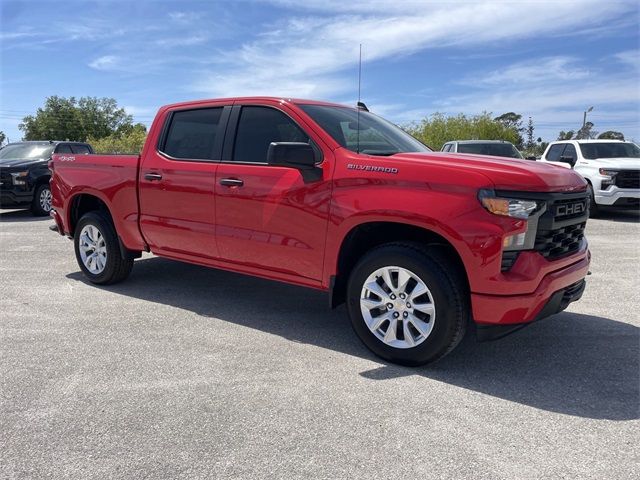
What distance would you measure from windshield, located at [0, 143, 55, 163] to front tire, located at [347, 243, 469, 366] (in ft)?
39.7

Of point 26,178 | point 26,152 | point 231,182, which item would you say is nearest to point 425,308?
point 231,182

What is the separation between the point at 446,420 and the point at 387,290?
1034 mm

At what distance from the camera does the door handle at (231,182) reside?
468 cm

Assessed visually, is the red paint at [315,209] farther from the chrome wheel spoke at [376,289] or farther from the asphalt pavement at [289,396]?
the asphalt pavement at [289,396]

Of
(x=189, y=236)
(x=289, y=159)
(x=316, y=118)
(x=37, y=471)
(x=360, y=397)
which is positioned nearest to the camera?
(x=37, y=471)

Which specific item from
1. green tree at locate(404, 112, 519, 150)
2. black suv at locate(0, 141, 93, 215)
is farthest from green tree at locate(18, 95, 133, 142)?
black suv at locate(0, 141, 93, 215)

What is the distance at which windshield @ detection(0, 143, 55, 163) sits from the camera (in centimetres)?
1367

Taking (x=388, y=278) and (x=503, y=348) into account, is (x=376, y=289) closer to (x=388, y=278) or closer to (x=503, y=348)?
(x=388, y=278)

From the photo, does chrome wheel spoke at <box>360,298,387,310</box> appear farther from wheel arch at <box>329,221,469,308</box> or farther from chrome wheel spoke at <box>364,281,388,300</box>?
wheel arch at <box>329,221,469,308</box>

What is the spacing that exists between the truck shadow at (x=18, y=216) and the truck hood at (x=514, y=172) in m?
11.3

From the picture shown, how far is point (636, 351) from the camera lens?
13.8 feet

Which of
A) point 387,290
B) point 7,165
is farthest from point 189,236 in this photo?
point 7,165

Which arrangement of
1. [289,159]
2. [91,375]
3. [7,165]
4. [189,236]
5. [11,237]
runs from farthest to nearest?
1. [7,165]
2. [11,237]
3. [189,236]
4. [289,159]
5. [91,375]

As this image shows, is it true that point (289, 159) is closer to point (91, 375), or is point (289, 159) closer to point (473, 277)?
point (473, 277)
